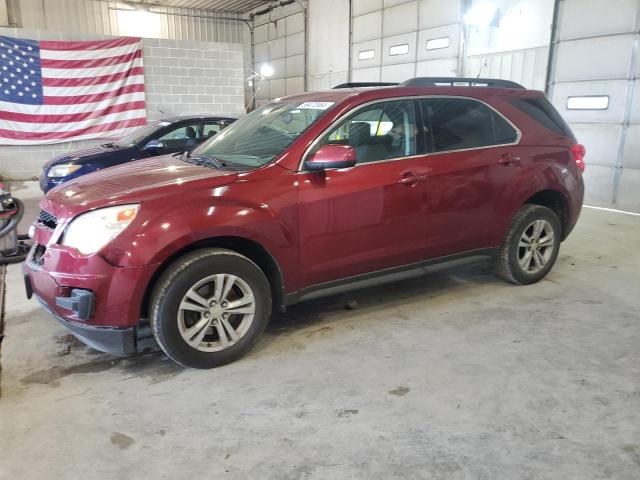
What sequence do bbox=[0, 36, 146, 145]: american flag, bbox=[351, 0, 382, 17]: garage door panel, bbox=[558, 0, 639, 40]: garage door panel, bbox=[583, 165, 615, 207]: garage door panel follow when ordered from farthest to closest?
bbox=[351, 0, 382, 17]: garage door panel
bbox=[0, 36, 146, 145]: american flag
bbox=[583, 165, 615, 207]: garage door panel
bbox=[558, 0, 639, 40]: garage door panel

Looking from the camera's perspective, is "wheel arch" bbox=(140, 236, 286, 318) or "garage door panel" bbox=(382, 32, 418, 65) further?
"garage door panel" bbox=(382, 32, 418, 65)

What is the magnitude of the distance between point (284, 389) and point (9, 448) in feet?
4.28

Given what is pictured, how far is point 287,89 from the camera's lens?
1919 centimetres

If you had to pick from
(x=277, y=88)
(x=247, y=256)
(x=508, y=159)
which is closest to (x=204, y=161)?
(x=247, y=256)

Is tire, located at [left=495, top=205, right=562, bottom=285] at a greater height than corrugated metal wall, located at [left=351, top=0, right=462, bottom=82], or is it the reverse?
corrugated metal wall, located at [left=351, top=0, right=462, bottom=82]

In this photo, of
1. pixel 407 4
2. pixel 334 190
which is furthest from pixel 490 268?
pixel 407 4

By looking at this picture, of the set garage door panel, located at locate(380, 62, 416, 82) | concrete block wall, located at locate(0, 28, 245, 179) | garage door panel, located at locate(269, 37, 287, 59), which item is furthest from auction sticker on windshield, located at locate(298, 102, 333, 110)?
garage door panel, located at locate(269, 37, 287, 59)

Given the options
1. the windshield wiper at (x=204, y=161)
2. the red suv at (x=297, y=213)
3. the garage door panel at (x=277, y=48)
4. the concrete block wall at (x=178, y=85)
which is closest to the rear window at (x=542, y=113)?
the red suv at (x=297, y=213)

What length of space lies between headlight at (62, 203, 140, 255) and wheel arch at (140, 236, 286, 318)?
298 millimetres

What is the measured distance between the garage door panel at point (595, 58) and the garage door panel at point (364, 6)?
657cm

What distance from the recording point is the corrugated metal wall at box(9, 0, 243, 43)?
56.9ft

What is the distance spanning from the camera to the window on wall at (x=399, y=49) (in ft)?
43.5

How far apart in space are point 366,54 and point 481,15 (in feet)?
12.3

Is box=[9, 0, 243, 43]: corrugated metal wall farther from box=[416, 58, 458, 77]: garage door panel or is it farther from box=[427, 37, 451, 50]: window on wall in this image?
box=[427, 37, 451, 50]: window on wall
